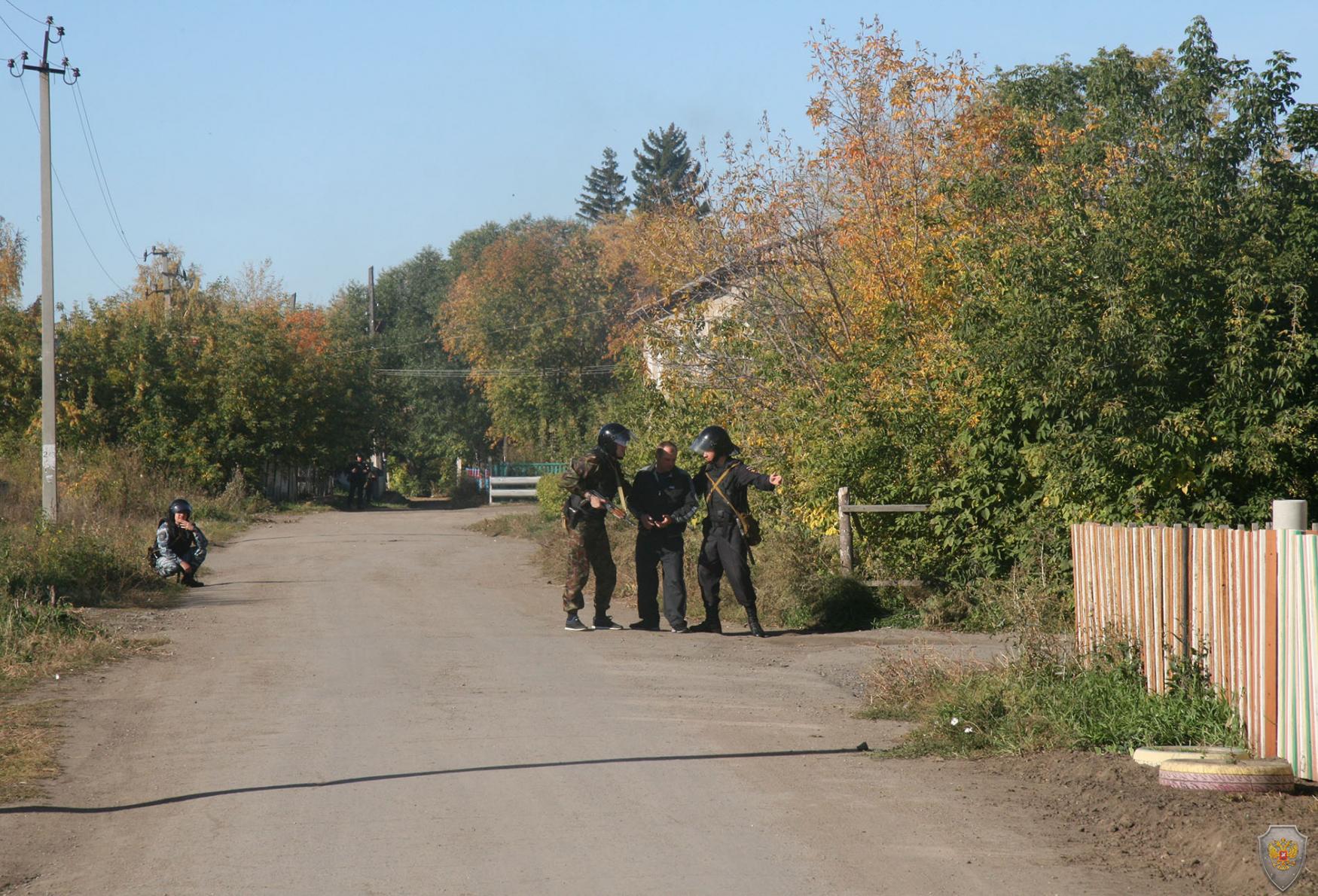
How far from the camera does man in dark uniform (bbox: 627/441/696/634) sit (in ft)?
44.4

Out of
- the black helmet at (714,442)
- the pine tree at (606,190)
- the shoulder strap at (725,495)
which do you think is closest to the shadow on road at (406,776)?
the shoulder strap at (725,495)

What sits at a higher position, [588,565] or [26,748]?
[588,565]

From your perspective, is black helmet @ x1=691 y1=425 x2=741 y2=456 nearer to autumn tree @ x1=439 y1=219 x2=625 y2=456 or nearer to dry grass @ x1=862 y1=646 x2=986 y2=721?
dry grass @ x1=862 y1=646 x2=986 y2=721

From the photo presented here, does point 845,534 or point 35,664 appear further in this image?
point 845,534

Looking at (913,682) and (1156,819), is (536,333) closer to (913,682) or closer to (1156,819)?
(913,682)

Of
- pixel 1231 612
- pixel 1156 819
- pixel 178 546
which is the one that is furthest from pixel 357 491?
pixel 1156 819

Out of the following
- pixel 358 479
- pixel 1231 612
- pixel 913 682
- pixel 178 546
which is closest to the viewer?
pixel 1231 612

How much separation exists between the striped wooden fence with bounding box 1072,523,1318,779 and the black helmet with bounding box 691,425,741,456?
4.94 m

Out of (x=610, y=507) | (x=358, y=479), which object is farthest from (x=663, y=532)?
(x=358, y=479)

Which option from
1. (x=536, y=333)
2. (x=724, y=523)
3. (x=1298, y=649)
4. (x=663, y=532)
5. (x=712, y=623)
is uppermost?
(x=536, y=333)

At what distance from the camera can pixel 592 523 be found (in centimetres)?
1363

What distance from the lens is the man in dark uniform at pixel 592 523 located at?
44.5ft

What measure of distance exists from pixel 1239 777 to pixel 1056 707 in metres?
1.65

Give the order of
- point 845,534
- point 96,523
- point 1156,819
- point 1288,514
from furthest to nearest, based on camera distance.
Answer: point 96,523, point 845,534, point 1288,514, point 1156,819
